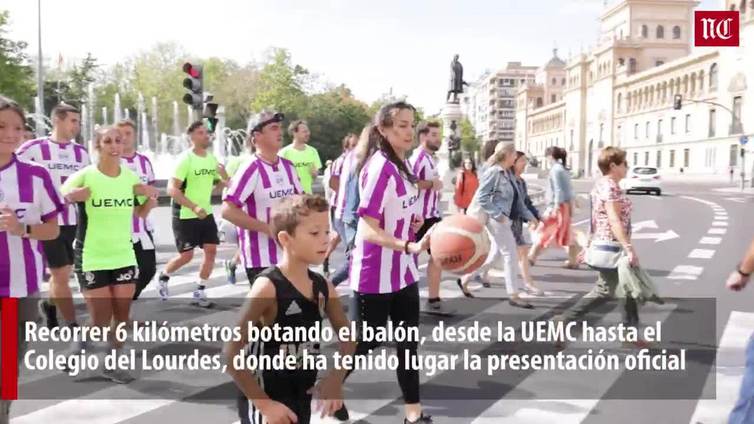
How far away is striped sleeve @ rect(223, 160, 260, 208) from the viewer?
16.2 ft

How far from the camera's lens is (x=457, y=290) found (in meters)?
8.91

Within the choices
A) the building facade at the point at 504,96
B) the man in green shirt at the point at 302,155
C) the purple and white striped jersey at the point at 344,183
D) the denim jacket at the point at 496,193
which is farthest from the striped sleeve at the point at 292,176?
the building facade at the point at 504,96

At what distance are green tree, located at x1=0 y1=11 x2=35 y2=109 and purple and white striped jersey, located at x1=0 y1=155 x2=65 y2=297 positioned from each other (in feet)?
165

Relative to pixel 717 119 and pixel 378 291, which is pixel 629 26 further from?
pixel 378 291

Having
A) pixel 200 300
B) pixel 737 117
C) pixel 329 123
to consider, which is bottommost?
pixel 200 300

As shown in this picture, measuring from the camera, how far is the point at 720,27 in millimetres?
63750

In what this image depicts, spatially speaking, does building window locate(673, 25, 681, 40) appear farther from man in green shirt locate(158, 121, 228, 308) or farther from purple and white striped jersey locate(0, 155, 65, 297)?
purple and white striped jersey locate(0, 155, 65, 297)

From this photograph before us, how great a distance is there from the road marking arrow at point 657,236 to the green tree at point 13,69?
149 ft

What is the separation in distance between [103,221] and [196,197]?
2410 millimetres

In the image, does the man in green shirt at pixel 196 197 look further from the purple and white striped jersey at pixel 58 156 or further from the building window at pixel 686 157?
the building window at pixel 686 157

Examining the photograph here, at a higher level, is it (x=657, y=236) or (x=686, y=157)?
(x=686, y=157)

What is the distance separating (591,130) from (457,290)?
95.1 metres

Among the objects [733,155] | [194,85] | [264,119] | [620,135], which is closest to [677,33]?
[620,135]

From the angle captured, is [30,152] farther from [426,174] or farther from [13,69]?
[13,69]
